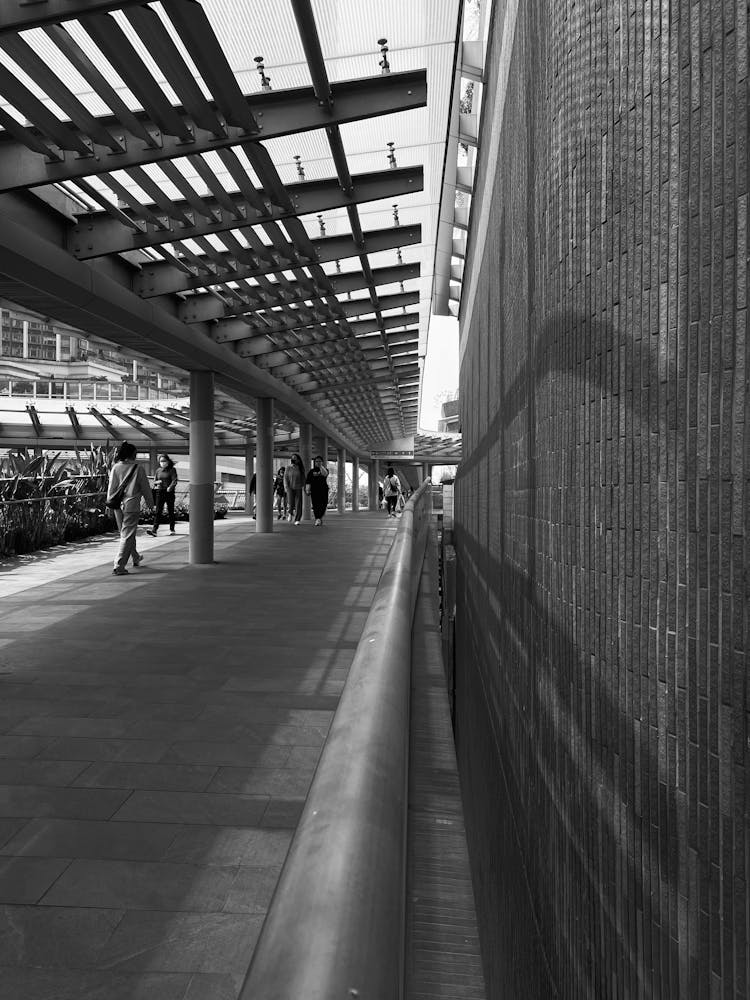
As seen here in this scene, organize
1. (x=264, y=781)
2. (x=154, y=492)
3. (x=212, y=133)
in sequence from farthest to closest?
(x=154, y=492) → (x=212, y=133) → (x=264, y=781)

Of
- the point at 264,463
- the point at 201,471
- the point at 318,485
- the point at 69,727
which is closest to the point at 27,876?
the point at 69,727

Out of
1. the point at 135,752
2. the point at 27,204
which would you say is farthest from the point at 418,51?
the point at 135,752

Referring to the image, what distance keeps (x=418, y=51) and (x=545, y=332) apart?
496 centimetres

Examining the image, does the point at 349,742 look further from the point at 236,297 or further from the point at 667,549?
the point at 236,297

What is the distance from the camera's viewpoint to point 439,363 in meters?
27.2

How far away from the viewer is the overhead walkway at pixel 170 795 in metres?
2.71

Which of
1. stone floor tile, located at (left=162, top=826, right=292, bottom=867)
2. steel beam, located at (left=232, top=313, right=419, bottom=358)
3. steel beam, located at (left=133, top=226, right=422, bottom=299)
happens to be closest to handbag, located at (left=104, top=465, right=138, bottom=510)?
steel beam, located at (left=232, top=313, right=419, bottom=358)

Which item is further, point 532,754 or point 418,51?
point 418,51

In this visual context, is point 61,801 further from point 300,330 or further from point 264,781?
point 300,330

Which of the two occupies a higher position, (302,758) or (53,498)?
(53,498)

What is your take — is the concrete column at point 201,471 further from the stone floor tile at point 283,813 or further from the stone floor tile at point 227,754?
the stone floor tile at point 283,813

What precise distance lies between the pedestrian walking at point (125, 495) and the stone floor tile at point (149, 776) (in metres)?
8.33

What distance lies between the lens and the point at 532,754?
363cm

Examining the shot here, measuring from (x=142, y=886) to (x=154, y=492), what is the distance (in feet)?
62.7
